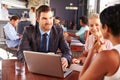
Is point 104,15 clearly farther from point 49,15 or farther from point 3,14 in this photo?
point 3,14

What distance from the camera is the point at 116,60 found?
3.53ft

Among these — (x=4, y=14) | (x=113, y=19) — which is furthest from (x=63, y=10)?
(x=113, y=19)

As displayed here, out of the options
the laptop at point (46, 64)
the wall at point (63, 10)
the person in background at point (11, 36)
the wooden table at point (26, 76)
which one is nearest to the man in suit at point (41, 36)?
the wooden table at point (26, 76)

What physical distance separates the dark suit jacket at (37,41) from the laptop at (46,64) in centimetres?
50

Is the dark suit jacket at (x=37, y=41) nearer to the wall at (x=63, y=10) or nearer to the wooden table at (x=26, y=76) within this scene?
the wooden table at (x=26, y=76)

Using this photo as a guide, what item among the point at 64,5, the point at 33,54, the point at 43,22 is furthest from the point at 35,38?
the point at 64,5

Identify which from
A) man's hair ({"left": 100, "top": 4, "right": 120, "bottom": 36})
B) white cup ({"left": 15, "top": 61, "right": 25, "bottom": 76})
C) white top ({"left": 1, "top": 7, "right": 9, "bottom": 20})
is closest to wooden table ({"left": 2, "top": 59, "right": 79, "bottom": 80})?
white cup ({"left": 15, "top": 61, "right": 25, "bottom": 76})

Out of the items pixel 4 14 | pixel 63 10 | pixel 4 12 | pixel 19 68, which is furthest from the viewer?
pixel 63 10

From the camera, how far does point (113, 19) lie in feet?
3.61

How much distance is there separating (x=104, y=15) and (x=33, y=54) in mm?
687

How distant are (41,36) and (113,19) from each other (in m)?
1.29

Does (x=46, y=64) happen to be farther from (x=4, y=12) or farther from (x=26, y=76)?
(x=4, y=12)

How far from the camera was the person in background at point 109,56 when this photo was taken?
1077 millimetres

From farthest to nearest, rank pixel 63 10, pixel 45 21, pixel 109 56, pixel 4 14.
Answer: pixel 63 10 < pixel 4 14 < pixel 45 21 < pixel 109 56
